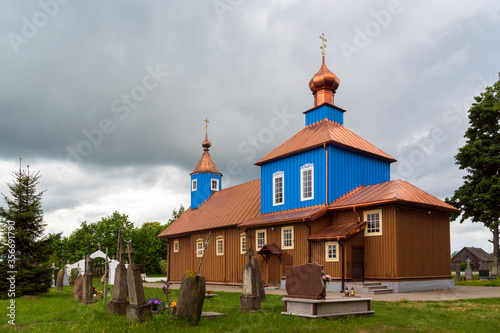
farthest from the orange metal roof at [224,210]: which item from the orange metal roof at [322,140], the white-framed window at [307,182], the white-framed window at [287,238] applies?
the white-framed window at [307,182]

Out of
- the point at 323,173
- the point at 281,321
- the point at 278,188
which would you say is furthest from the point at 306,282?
the point at 278,188

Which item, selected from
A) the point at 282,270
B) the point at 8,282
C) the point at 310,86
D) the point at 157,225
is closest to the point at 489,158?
the point at 310,86

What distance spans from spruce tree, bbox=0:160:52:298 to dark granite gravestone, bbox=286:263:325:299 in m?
14.1

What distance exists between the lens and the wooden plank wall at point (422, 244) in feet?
62.4

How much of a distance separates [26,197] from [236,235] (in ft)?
38.8

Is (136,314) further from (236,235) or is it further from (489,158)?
(489,158)

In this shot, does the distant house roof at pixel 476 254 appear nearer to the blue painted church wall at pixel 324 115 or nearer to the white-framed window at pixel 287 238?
the blue painted church wall at pixel 324 115

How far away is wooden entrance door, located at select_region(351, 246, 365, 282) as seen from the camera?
64.2 feet

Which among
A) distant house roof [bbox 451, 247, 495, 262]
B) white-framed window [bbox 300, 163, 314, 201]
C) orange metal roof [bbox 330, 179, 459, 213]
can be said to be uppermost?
white-framed window [bbox 300, 163, 314, 201]

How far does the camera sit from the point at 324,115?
84.7ft

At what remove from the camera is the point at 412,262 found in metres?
19.4

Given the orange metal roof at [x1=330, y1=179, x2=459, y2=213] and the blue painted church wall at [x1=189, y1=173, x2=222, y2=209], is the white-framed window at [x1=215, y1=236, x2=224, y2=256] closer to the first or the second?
the blue painted church wall at [x1=189, y1=173, x2=222, y2=209]

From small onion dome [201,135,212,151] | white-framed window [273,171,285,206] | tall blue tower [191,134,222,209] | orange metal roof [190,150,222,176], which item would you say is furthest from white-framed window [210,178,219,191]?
white-framed window [273,171,285,206]

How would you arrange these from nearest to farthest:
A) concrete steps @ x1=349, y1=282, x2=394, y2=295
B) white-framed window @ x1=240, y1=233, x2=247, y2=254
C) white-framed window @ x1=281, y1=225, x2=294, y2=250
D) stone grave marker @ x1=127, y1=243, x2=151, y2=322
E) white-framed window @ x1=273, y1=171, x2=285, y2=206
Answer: stone grave marker @ x1=127, y1=243, x2=151, y2=322 → concrete steps @ x1=349, y1=282, x2=394, y2=295 → white-framed window @ x1=281, y1=225, x2=294, y2=250 → white-framed window @ x1=273, y1=171, x2=285, y2=206 → white-framed window @ x1=240, y1=233, x2=247, y2=254
